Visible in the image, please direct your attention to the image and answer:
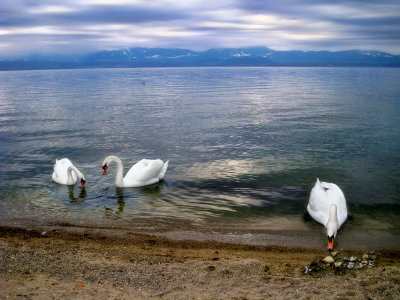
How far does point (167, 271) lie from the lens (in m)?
9.27

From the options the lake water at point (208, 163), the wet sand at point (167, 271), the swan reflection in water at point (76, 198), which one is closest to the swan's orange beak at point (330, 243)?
the wet sand at point (167, 271)

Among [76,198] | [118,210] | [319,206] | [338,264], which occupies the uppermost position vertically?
[319,206]

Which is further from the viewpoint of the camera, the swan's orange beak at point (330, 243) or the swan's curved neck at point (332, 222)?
the swan's curved neck at point (332, 222)

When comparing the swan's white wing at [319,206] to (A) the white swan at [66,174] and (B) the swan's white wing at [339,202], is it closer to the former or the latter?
(B) the swan's white wing at [339,202]

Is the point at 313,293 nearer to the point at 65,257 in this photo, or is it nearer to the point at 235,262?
the point at 235,262

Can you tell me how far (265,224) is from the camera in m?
13.1

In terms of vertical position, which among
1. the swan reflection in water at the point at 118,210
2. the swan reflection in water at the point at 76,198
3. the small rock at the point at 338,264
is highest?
the small rock at the point at 338,264

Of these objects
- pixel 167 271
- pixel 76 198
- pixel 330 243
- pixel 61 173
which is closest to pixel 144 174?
pixel 76 198

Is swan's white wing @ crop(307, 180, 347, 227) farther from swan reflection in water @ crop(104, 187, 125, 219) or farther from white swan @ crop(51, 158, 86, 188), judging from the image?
white swan @ crop(51, 158, 86, 188)

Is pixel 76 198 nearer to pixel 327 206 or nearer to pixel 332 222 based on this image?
pixel 327 206

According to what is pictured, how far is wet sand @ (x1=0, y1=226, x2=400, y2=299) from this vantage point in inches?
318

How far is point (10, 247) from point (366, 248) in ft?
31.0

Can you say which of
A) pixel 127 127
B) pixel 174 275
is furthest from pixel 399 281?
pixel 127 127

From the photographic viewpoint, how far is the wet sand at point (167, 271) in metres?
8.09
